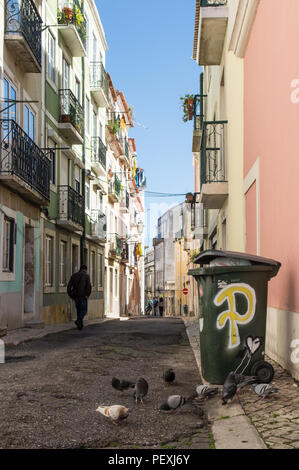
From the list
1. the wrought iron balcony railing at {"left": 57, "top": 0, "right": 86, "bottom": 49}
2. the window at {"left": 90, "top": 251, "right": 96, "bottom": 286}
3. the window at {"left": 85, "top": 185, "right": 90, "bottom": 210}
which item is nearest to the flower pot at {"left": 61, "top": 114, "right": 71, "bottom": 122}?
the wrought iron balcony railing at {"left": 57, "top": 0, "right": 86, "bottom": 49}

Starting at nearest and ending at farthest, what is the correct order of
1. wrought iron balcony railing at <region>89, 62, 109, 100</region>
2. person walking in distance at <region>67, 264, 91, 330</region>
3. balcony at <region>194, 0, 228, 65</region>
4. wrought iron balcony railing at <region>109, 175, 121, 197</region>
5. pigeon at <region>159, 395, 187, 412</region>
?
pigeon at <region>159, 395, 187, 412</region>
balcony at <region>194, 0, 228, 65</region>
person walking in distance at <region>67, 264, 91, 330</region>
wrought iron balcony railing at <region>89, 62, 109, 100</region>
wrought iron balcony railing at <region>109, 175, 121, 197</region>

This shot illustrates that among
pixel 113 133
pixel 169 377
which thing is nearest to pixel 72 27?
pixel 113 133

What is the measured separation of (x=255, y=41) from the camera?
29.2 feet

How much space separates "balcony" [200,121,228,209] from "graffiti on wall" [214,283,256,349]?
7588mm

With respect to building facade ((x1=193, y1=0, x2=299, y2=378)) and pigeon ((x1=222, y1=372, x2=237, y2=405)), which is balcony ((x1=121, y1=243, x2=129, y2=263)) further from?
pigeon ((x1=222, y1=372, x2=237, y2=405))

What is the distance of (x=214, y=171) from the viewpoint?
1360 cm

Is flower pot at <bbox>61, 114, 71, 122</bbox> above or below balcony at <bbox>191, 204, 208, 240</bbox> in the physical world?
above

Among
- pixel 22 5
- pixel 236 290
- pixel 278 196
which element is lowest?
pixel 236 290

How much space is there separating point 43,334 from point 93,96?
53.6ft

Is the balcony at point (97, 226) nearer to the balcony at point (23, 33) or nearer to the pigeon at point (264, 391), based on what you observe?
the balcony at point (23, 33)

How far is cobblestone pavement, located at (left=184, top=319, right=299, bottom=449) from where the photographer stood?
3.71m
